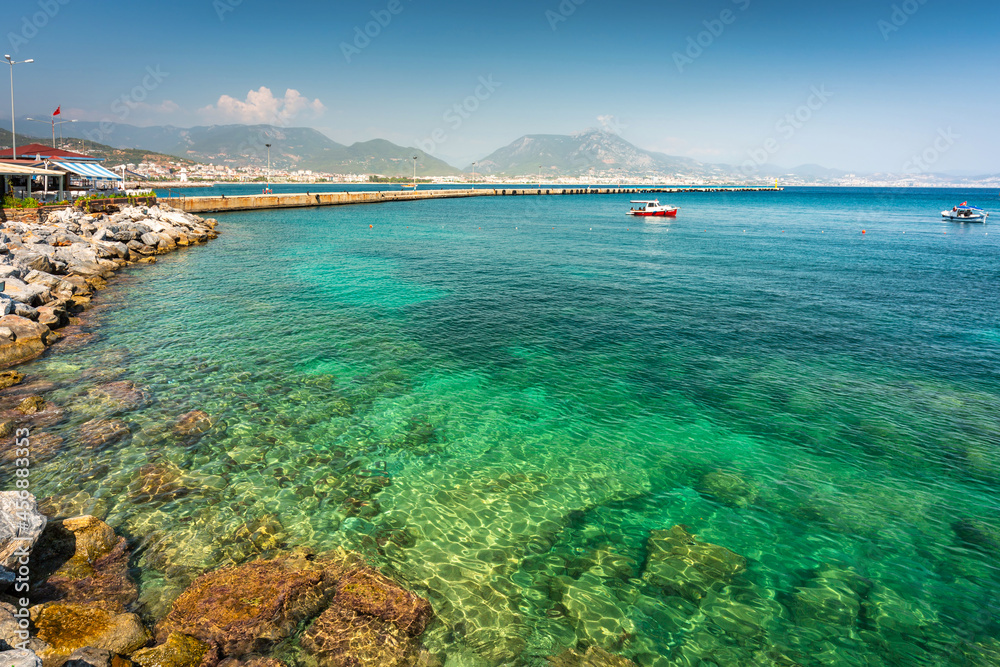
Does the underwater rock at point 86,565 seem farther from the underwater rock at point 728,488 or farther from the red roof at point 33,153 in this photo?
the red roof at point 33,153

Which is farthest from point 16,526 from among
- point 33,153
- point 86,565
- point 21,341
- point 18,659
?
point 33,153

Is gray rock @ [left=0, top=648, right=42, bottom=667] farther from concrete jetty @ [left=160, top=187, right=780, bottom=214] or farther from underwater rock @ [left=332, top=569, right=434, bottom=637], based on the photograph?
concrete jetty @ [left=160, top=187, right=780, bottom=214]

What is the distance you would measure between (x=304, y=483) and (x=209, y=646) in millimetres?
3986

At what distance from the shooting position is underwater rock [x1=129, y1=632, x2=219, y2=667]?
18.5 ft

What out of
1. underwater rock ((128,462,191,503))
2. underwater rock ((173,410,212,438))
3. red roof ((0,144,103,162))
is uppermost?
red roof ((0,144,103,162))

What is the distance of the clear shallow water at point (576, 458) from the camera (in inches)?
288

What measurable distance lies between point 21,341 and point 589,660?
1917cm

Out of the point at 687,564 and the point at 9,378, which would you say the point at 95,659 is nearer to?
the point at 687,564

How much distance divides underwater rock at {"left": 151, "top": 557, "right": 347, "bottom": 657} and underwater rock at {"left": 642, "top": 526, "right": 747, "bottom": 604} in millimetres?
5317

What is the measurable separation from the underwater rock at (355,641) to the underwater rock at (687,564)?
4.08 meters

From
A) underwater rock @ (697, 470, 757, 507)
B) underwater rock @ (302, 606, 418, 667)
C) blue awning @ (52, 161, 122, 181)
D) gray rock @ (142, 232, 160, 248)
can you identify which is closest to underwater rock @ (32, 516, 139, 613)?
underwater rock @ (302, 606, 418, 667)

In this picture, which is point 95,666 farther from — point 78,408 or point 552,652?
point 78,408

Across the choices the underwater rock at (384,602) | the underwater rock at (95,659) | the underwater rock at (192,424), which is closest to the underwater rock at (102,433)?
the underwater rock at (192,424)

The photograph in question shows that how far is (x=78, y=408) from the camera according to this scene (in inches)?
477
